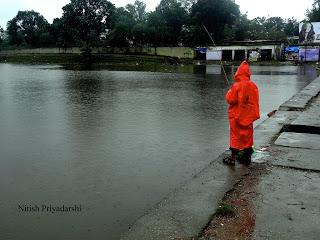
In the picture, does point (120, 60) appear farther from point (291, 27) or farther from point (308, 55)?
point (291, 27)

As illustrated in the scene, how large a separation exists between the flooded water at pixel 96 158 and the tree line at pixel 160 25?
5036 cm

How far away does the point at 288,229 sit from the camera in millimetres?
3924

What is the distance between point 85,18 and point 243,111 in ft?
260

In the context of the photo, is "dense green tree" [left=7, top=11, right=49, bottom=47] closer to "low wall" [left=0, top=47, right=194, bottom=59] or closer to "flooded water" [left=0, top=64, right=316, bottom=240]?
"low wall" [left=0, top=47, right=194, bottom=59]

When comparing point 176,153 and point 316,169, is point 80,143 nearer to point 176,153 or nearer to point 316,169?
point 176,153

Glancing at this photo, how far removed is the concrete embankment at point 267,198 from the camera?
3.92 metres

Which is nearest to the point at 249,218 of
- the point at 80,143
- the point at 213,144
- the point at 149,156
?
the point at 149,156

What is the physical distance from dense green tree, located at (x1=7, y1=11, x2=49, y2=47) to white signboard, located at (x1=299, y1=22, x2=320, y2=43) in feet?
203

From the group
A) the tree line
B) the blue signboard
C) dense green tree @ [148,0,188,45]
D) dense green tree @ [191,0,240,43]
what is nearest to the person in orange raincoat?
the blue signboard

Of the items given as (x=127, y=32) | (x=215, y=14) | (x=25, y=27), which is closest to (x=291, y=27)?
(x=215, y=14)

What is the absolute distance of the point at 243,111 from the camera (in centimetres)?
614

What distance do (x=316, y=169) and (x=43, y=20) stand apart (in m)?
118

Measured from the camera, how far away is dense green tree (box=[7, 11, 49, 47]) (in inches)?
3871

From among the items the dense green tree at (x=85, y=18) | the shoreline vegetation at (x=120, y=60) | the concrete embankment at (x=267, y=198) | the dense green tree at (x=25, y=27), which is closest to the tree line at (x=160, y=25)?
the dense green tree at (x=85, y=18)
